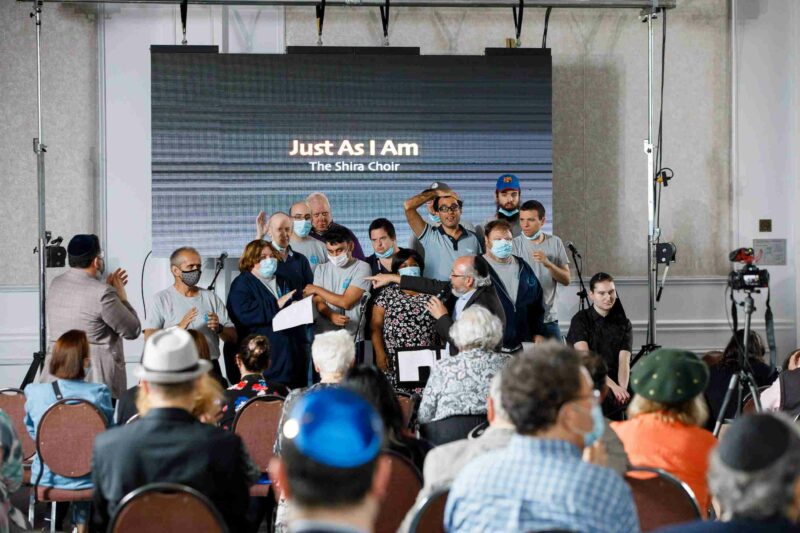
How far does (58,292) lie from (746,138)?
5.71m

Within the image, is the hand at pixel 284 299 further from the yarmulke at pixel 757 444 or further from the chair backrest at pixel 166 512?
the yarmulke at pixel 757 444

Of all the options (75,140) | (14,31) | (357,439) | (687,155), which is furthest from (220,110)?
(357,439)

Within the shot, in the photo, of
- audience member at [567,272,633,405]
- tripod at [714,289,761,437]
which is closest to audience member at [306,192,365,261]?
audience member at [567,272,633,405]

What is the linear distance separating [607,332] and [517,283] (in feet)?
2.29

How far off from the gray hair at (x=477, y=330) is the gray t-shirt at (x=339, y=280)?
8.78ft

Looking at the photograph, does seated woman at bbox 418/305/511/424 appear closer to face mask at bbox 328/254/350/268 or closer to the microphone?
face mask at bbox 328/254/350/268

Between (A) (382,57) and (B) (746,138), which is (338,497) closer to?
(A) (382,57)

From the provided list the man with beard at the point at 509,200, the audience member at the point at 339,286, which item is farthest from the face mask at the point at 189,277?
the man with beard at the point at 509,200

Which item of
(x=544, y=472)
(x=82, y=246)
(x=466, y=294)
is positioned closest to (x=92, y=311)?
(x=82, y=246)

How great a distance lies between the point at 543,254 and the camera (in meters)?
7.59

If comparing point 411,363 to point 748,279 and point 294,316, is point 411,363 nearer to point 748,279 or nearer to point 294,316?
point 294,316

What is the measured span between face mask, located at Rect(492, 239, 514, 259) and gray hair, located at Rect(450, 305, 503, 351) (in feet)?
8.12

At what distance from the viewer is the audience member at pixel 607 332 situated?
6.78m

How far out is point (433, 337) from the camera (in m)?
6.24
